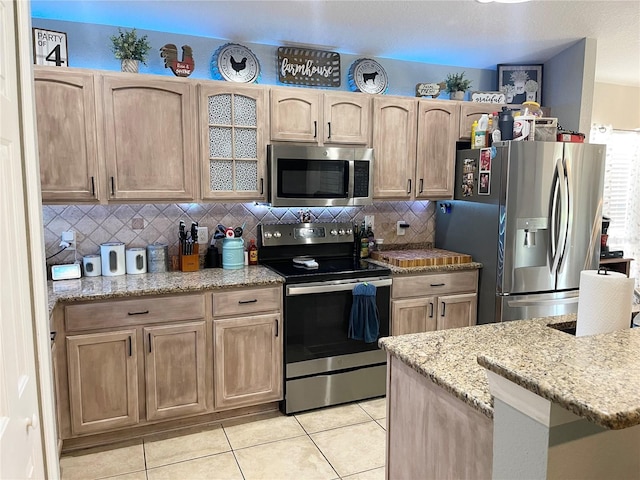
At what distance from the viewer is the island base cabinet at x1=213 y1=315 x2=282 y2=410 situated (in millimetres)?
2957

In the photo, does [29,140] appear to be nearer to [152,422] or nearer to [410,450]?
[410,450]

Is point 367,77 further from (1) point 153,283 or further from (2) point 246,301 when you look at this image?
(1) point 153,283

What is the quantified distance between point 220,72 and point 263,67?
1.15 ft

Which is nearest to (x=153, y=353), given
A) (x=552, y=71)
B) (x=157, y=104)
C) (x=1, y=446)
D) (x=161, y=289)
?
(x=161, y=289)

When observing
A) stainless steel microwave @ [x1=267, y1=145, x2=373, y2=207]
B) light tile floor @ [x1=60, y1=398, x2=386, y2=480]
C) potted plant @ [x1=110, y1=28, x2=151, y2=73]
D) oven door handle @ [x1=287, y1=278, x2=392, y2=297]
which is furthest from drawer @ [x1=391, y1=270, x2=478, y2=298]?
potted plant @ [x1=110, y1=28, x2=151, y2=73]

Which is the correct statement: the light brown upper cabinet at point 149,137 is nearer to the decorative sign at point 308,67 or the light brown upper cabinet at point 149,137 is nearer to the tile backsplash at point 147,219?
the tile backsplash at point 147,219

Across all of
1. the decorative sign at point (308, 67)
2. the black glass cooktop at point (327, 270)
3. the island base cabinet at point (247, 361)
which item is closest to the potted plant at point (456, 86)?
the decorative sign at point (308, 67)

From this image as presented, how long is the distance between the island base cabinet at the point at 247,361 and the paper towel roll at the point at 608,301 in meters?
2.01

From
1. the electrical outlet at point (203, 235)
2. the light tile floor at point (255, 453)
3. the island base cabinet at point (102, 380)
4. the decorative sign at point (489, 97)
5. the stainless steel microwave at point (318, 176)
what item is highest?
the decorative sign at point (489, 97)

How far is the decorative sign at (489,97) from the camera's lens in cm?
396

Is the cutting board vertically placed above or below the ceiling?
below

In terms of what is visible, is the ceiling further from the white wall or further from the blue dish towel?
the blue dish towel

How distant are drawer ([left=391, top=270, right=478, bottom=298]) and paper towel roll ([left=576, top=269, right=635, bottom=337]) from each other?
201cm

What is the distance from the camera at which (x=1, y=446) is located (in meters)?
0.92
